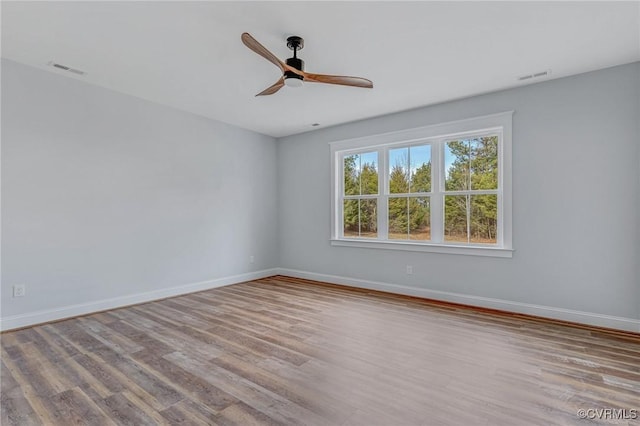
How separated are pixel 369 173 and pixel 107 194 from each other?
3732 mm

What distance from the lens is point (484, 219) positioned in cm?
414

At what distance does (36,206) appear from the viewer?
11.3 feet

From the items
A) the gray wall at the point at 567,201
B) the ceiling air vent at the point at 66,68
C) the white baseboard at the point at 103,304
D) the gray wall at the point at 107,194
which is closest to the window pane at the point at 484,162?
the gray wall at the point at 567,201

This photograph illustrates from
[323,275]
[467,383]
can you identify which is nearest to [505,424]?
[467,383]

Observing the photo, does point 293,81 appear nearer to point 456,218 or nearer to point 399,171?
point 399,171

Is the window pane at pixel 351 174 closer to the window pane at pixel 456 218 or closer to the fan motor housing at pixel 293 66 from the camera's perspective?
the window pane at pixel 456 218

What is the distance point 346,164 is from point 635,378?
4.26 m

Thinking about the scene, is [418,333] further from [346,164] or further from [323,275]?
[346,164]

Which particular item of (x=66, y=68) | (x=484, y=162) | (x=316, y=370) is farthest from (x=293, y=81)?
(x=484, y=162)

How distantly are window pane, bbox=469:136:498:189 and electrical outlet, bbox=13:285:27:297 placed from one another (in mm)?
5332

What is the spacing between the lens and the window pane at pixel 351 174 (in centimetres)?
544

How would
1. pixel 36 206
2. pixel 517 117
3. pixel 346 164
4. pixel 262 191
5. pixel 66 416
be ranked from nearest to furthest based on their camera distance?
pixel 66 416 < pixel 36 206 < pixel 517 117 < pixel 346 164 < pixel 262 191

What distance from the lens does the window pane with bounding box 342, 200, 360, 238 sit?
540 cm
